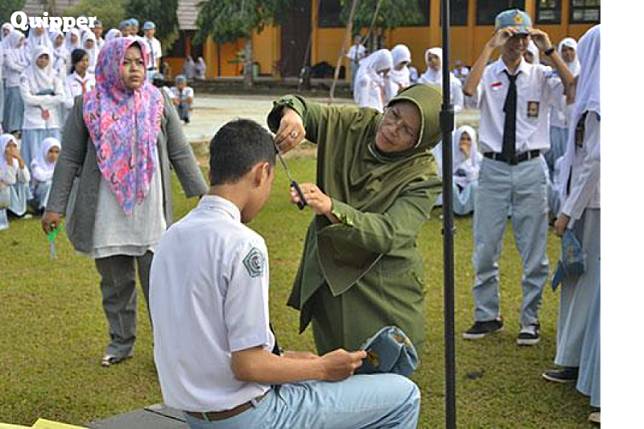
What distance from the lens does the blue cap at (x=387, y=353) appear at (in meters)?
3.11

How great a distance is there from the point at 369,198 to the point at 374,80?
8014mm

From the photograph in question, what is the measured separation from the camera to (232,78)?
22.0 meters

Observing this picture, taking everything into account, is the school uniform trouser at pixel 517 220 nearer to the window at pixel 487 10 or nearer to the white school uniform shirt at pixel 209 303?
the white school uniform shirt at pixel 209 303

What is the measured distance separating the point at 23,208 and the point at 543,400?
6391 mm

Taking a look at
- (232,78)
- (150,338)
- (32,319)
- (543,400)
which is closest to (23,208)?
(32,319)

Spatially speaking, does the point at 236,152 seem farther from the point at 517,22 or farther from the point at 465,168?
the point at 465,168

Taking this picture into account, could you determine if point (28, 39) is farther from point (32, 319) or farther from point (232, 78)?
point (232, 78)

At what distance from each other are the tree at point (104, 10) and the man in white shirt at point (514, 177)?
25.5 ft

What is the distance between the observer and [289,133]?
3.42m

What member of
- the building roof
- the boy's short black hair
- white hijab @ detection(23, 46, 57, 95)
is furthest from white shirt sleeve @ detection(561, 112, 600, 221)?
the building roof

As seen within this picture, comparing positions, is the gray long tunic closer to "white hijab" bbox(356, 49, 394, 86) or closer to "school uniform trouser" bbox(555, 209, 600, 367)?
"school uniform trouser" bbox(555, 209, 600, 367)

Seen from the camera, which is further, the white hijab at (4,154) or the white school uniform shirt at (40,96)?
the white school uniform shirt at (40,96)

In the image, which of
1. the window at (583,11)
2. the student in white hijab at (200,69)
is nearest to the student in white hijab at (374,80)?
the window at (583,11)

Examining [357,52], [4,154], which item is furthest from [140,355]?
[357,52]
